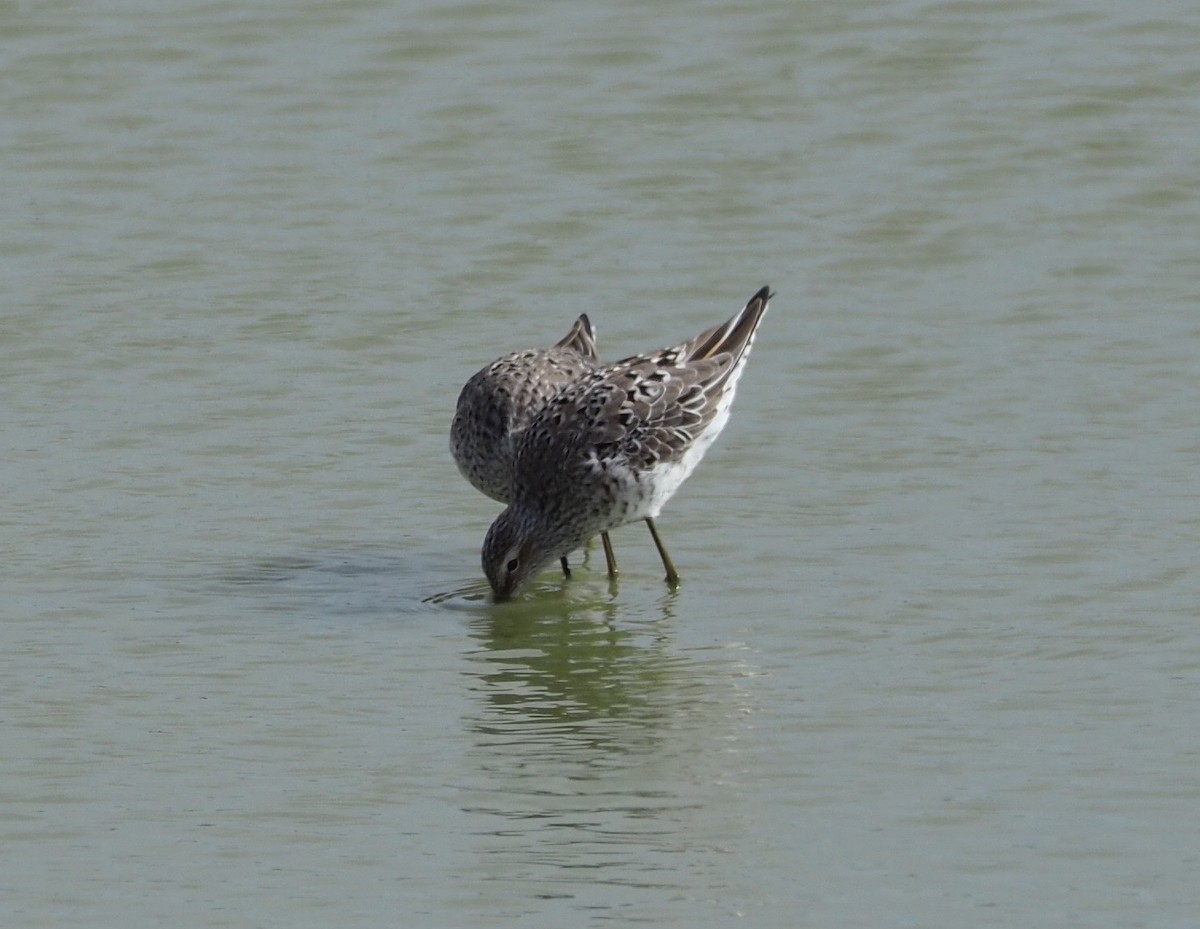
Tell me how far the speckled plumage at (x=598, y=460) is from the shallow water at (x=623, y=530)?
1.09 ft

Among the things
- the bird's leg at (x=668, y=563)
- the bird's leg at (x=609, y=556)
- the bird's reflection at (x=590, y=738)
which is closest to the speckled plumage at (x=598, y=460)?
the bird's leg at (x=668, y=563)

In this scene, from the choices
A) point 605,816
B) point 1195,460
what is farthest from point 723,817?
point 1195,460

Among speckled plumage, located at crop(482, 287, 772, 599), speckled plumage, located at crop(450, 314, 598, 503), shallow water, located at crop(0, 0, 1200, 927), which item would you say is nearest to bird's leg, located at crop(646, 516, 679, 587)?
speckled plumage, located at crop(482, 287, 772, 599)

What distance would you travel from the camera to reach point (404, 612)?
11883 millimetres

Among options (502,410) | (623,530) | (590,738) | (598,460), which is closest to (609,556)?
(598,460)

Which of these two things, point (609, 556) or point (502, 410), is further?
point (502, 410)


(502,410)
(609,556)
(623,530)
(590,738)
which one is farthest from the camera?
(623,530)

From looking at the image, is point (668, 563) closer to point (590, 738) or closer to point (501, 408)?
point (501, 408)

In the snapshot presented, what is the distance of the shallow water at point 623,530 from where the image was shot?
28.1ft

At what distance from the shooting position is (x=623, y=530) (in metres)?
14.1

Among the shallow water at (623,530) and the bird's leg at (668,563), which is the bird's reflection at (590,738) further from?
the bird's leg at (668,563)

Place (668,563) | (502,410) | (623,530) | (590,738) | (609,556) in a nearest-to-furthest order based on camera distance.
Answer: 1. (590,738)
2. (668,563)
3. (609,556)
4. (502,410)
5. (623,530)

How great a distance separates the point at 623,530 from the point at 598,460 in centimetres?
174

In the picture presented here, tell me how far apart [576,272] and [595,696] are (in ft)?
21.9
